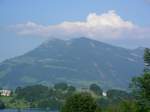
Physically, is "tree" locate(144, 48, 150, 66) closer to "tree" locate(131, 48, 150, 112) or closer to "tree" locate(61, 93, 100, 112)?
"tree" locate(131, 48, 150, 112)

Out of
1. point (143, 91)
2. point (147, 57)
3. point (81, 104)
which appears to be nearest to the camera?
point (143, 91)

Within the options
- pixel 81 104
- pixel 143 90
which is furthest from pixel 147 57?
pixel 81 104

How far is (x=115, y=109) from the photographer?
252 ft

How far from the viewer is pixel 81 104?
83.3 m

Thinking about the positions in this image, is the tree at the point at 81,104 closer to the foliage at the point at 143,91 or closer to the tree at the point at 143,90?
the tree at the point at 143,90

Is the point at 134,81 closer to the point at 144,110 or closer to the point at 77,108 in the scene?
the point at 144,110

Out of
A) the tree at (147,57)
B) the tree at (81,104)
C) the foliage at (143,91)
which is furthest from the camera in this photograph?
the tree at (81,104)

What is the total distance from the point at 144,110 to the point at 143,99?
114 cm

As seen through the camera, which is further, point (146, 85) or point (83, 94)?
point (83, 94)

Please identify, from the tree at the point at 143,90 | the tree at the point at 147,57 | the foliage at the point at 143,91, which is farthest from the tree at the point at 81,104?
the foliage at the point at 143,91

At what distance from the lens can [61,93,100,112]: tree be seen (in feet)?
271

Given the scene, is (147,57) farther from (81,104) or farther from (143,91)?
(81,104)

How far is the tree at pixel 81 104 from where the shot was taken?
8250 cm

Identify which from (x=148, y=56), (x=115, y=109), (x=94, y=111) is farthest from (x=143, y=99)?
(x=94, y=111)
